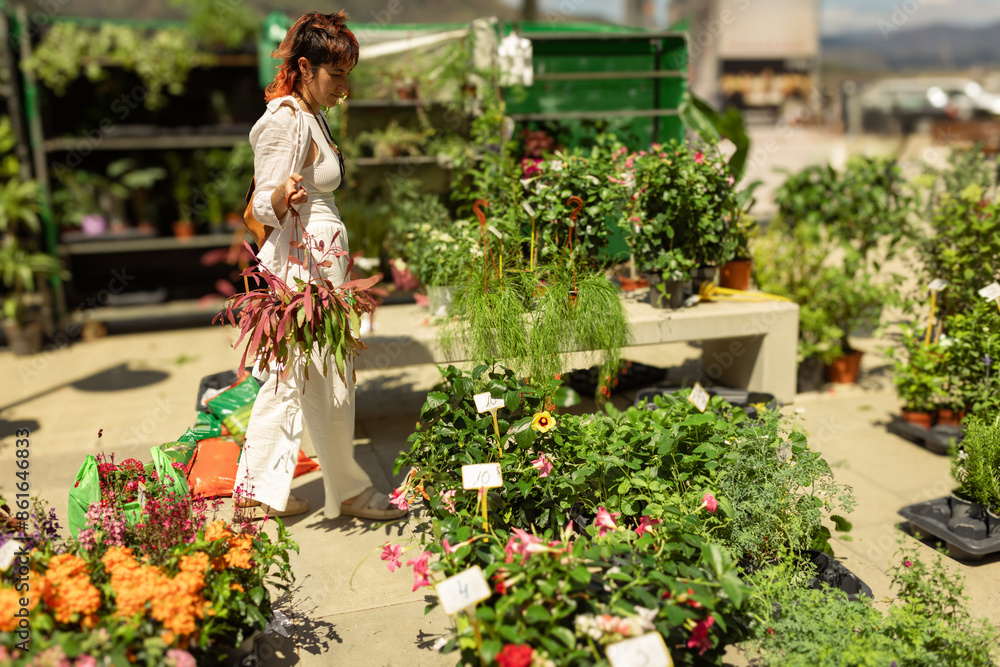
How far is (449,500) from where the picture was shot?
243 cm

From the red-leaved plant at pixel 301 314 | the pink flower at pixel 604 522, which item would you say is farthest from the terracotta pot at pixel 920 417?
the red-leaved plant at pixel 301 314

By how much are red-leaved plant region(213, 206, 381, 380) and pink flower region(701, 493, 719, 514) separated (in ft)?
4.17

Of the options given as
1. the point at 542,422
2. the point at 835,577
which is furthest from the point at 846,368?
the point at 542,422

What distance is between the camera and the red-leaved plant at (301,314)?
2496mm

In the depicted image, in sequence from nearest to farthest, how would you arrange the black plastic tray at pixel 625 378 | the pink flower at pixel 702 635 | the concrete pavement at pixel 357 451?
the pink flower at pixel 702 635, the concrete pavement at pixel 357 451, the black plastic tray at pixel 625 378

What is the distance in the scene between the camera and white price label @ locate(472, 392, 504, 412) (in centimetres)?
249

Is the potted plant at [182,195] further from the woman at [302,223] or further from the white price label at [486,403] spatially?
the white price label at [486,403]

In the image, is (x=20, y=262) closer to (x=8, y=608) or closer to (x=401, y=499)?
(x=401, y=499)

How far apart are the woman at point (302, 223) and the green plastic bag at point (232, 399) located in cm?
73

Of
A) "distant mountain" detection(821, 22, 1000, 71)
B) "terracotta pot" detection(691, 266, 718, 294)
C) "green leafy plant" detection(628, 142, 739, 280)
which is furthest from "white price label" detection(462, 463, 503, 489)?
"distant mountain" detection(821, 22, 1000, 71)

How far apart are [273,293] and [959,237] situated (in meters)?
3.39

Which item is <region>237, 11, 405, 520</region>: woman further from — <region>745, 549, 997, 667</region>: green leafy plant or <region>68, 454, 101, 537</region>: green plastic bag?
<region>745, 549, 997, 667</region>: green leafy plant

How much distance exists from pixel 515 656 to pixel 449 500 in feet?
2.54

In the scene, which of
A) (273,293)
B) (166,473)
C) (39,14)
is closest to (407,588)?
(166,473)
